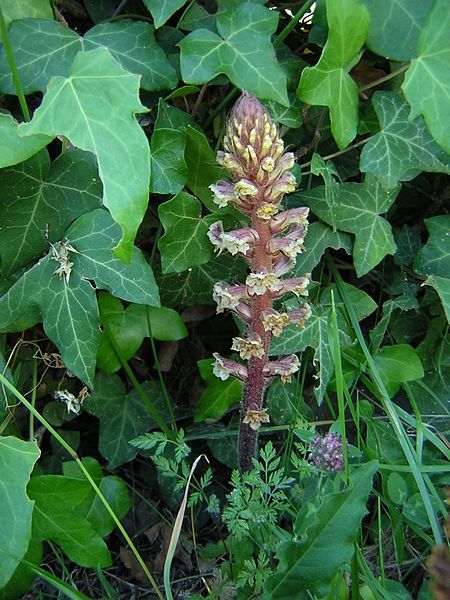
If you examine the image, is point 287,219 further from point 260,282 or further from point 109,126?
point 109,126

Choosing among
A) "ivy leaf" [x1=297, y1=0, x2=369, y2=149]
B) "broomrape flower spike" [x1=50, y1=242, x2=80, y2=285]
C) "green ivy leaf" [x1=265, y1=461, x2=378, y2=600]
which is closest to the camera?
"green ivy leaf" [x1=265, y1=461, x2=378, y2=600]

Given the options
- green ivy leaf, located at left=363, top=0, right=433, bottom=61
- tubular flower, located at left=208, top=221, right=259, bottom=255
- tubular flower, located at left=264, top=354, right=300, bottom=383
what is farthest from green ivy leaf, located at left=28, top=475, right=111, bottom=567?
green ivy leaf, located at left=363, top=0, right=433, bottom=61

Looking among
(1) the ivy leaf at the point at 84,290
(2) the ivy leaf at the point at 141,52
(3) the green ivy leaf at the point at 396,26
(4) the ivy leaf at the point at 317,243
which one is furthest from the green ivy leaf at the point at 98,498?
(3) the green ivy leaf at the point at 396,26

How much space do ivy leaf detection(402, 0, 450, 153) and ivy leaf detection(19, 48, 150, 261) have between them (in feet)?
1.61

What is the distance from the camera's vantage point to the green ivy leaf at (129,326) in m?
1.60

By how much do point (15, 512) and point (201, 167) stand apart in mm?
756

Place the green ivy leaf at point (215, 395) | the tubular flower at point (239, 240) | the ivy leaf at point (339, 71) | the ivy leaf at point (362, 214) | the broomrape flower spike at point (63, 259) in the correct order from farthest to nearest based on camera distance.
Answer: the green ivy leaf at point (215, 395) < the ivy leaf at point (362, 214) < the broomrape flower spike at point (63, 259) < the ivy leaf at point (339, 71) < the tubular flower at point (239, 240)

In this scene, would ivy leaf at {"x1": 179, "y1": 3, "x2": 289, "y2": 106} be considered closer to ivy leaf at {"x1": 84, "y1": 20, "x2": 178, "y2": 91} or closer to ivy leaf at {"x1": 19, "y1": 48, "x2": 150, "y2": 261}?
ivy leaf at {"x1": 84, "y1": 20, "x2": 178, "y2": 91}

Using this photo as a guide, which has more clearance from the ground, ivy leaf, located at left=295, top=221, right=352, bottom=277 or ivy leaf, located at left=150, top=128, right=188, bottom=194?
ivy leaf, located at left=150, top=128, right=188, bottom=194

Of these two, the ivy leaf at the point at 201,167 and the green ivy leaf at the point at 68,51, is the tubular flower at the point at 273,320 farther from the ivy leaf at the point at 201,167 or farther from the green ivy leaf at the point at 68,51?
the green ivy leaf at the point at 68,51

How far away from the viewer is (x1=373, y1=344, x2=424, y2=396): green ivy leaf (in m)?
1.59

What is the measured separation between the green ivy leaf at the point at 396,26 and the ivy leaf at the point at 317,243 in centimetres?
38

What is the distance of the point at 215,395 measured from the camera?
1629mm

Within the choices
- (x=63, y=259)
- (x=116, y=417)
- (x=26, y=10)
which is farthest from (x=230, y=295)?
(x=26, y=10)
